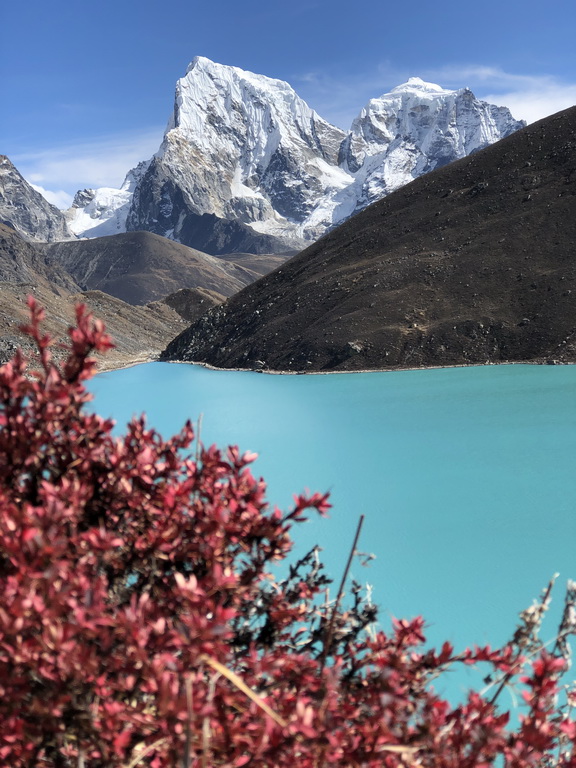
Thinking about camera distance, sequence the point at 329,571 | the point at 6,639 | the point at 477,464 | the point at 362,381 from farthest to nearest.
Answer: the point at 362,381
the point at 477,464
the point at 329,571
the point at 6,639

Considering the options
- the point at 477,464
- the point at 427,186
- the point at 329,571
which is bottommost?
the point at 329,571

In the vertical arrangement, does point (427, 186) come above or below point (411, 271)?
above

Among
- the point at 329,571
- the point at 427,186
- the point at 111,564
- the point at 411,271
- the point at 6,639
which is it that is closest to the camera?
the point at 6,639

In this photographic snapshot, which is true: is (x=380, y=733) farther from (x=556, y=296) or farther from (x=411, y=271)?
(x=411, y=271)

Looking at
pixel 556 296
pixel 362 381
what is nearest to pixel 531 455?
pixel 362 381

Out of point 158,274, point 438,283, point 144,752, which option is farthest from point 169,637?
point 158,274

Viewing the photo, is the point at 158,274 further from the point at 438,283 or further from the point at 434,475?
the point at 434,475
